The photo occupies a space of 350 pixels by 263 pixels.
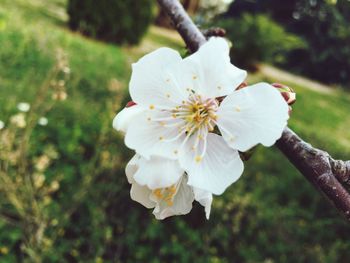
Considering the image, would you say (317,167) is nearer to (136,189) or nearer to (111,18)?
(136,189)

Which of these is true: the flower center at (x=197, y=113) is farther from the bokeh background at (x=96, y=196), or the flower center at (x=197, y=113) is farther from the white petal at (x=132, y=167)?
the bokeh background at (x=96, y=196)

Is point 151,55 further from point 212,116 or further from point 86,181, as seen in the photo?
point 86,181

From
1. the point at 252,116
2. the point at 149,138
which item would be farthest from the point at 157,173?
the point at 252,116

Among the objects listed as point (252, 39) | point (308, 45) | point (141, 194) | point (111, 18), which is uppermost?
point (141, 194)

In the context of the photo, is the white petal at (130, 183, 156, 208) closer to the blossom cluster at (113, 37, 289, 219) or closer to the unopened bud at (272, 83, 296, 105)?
the blossom cluster at (113, 37, 289, 219)

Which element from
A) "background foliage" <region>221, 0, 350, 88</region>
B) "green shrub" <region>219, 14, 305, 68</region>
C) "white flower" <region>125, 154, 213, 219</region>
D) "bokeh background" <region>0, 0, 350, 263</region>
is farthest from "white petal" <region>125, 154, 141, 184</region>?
"background foliage" <region>221, 0, 350, 88</region>

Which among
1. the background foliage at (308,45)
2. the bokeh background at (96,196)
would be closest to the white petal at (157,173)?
the bokeh background at (96,196)
